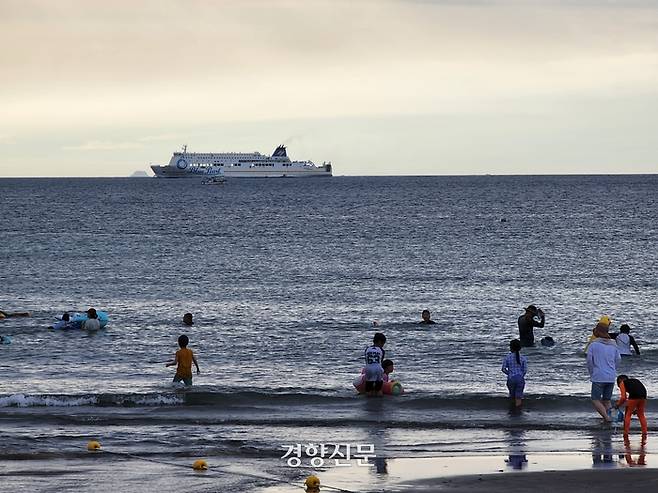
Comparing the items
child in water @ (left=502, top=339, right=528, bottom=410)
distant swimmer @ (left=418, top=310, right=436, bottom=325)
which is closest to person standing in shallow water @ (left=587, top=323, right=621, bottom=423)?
child in water @ (left=502, top=339, right=528, bottom=410)

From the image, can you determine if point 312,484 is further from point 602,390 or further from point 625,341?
point 625,341

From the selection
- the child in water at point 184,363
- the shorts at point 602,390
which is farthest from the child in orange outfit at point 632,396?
the child in water at point 184,363

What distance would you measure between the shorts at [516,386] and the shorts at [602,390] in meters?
2.11

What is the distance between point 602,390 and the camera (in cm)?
1980

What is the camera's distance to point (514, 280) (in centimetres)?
5019

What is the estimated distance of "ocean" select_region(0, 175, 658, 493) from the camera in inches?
706

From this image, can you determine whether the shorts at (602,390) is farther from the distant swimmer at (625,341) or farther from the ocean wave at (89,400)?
the ocean wave at (89,400)

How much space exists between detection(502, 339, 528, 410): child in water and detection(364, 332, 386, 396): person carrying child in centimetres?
242

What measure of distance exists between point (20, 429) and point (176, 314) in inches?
751

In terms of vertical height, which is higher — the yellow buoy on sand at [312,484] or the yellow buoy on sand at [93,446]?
the yellow buoy on sand at [93,446]

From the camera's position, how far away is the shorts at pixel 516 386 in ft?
71.2

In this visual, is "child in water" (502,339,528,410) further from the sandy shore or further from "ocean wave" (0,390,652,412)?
the sandy shore

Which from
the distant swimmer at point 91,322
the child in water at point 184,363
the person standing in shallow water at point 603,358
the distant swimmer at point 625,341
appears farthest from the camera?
the distant swimmer at point 91,322

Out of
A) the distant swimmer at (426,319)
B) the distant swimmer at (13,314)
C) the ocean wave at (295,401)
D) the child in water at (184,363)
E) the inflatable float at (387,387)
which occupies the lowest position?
the ocean wave at (295,401)
